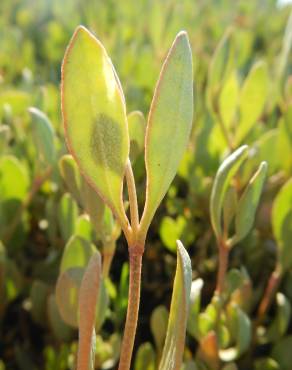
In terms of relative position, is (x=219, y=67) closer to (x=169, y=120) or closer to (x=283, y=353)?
(x=283, y=353)

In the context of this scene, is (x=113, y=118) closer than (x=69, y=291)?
Yes

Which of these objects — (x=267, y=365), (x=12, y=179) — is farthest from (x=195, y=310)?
(x=12, y=179)

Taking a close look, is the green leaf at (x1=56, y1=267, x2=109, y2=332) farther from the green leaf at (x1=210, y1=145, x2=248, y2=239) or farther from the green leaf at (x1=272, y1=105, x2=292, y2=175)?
the green leaf at (x1=272, y1=105, x2=292, y2=175)

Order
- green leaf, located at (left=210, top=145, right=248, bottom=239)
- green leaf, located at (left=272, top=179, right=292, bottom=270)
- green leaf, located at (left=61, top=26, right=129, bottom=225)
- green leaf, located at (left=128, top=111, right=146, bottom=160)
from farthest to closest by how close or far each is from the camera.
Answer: green leaf, located at (left=272, top=179, right=292, bottom=270)
green leaf, located at (left=128, top=111, right=146, bottom=160)
green leaf, located at (left=210, top=145, right=248, bottom=239)
green leaf, located at (left=61, top=26, right=129, bottom=225)

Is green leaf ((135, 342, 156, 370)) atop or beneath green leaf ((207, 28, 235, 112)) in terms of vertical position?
beneath

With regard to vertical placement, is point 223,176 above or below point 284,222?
above

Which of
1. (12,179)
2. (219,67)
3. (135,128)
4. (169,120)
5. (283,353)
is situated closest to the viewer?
(169,120)

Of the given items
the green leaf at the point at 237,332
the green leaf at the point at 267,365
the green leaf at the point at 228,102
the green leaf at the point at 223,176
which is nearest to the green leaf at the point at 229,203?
the green leaf at the point at 223,176

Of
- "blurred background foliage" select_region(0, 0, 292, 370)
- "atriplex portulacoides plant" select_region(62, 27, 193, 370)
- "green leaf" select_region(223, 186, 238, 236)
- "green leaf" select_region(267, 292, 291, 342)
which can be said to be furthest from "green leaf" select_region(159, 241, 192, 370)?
"green leaf" select_region(267, 292, 291, 342)
